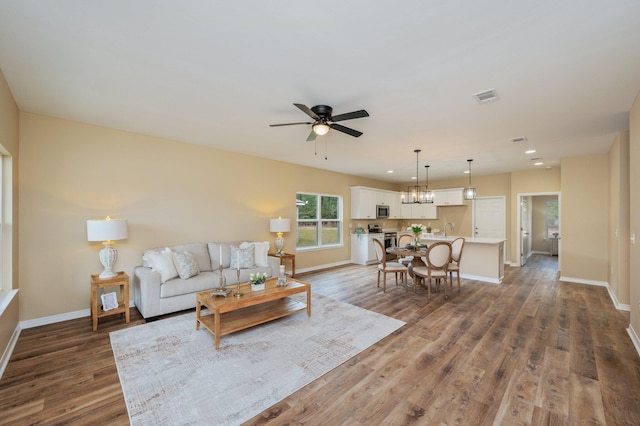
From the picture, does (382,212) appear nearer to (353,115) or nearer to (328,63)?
(353,115)

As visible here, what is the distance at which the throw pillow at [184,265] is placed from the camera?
153 inches

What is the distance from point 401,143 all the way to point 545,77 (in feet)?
7.28

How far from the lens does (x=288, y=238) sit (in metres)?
6.26

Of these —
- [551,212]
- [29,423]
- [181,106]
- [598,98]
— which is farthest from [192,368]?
[551,212]

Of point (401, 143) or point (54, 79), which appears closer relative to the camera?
point (54, 79)

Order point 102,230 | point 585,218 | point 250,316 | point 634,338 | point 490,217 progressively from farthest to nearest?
point 490,217
point 585,218
point 102,230
point 250,316
point 634,338

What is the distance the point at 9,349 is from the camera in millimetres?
2717

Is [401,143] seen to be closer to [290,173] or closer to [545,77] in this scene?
[545,77]

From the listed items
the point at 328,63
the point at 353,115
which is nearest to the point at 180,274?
the point at 353,115

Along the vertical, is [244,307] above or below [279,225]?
below

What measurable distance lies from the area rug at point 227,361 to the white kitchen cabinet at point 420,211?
605cm

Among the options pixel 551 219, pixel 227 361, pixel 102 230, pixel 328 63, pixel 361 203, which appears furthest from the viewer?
pixel 551 219

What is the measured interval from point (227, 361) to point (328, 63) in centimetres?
288

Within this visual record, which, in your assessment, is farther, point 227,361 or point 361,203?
point 361,203
